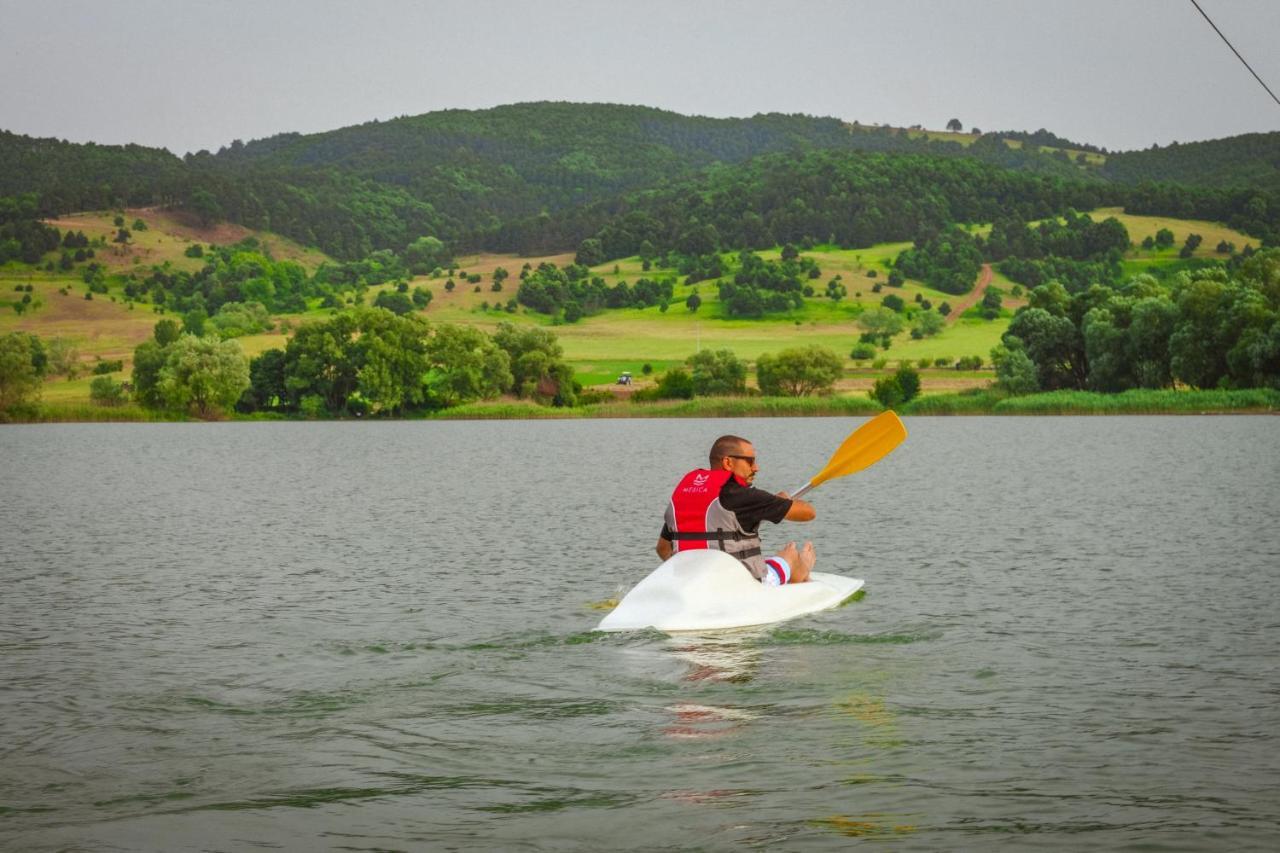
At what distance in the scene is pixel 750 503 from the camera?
14.8 metres

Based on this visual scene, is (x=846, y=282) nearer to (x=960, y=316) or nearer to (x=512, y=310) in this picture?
(x=960, y=316)

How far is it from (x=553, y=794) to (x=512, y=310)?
191 m

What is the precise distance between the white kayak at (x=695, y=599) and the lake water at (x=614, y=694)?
26 centimetres

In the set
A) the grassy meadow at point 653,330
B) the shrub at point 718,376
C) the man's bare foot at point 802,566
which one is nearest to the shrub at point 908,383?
the grassy meadow at point 653,330

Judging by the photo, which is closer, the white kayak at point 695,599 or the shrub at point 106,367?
the white kayak at point 695,599

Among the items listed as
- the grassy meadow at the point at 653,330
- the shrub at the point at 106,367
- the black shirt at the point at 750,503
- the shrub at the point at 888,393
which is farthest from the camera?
the shrub at the point at 106,367

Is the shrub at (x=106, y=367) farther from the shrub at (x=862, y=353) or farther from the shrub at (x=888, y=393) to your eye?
the shrub at (x=888, y=393)

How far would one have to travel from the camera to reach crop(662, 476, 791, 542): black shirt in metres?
14.8

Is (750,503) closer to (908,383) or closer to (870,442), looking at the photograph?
(870,442)

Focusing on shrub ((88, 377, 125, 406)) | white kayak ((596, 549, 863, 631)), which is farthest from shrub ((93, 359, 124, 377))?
white kayak ((596, 549, 863, 631))

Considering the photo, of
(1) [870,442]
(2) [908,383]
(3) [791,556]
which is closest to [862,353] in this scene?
(2) [908,383]

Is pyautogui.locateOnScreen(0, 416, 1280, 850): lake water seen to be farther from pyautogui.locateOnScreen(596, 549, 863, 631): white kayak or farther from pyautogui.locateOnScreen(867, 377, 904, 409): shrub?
pyautogui.locateOnScreen(867, 377, 904, 409): shrub

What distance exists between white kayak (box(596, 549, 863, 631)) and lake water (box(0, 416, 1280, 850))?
0.86 ft

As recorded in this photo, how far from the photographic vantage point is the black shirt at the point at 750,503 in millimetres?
14758
